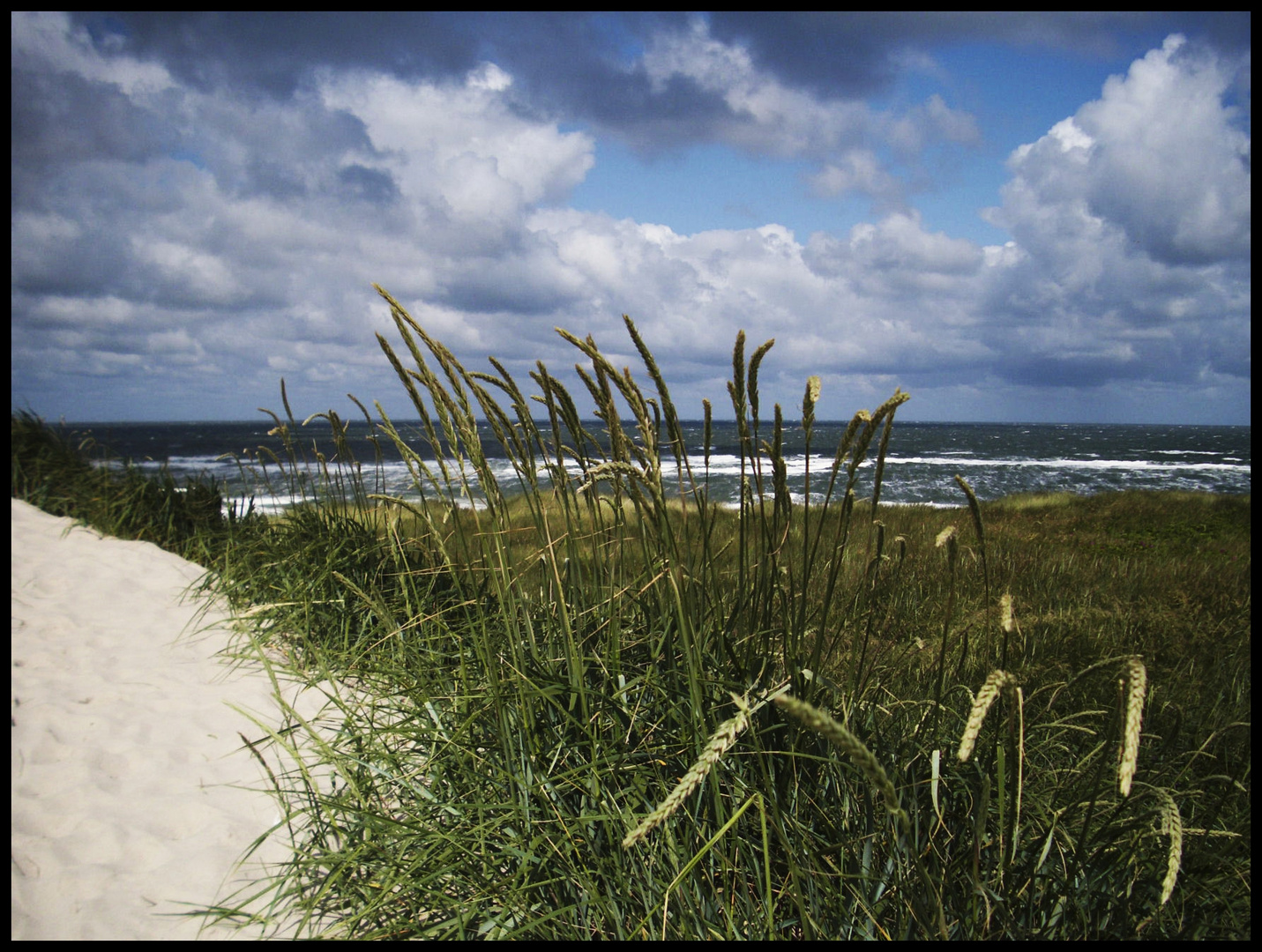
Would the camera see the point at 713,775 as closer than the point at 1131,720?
No

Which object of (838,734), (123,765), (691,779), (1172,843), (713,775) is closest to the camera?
(838,734)

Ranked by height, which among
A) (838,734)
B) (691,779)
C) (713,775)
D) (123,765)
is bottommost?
(123,765)

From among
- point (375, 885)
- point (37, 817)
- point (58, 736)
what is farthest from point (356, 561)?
point (375, 885)

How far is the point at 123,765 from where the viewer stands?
9.80 feet

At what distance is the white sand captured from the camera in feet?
7.46

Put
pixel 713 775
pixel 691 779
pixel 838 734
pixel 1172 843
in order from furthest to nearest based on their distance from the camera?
1. pixel 713 775
2. pixel 1172 843
3. pixel 691 779
4. pixel 838 734

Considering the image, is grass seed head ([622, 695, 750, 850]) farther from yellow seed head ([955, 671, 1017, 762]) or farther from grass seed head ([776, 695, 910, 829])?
yellow seed head ([955, 671, 1017, 762])

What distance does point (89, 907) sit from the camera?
2230 millimetres

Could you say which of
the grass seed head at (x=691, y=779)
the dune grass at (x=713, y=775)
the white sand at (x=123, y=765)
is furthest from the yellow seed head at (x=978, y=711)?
the white sand at (x=123, y=765)

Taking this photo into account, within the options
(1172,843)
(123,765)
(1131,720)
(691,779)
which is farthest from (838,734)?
(123,765)

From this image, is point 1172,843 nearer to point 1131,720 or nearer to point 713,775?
point 1131,720

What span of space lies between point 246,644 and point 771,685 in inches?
147

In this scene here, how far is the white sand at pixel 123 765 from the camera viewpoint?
2273 millimetres

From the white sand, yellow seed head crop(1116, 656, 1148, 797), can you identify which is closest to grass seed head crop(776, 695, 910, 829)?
yellow seed head crop(1116, 656, 1148, 797)
